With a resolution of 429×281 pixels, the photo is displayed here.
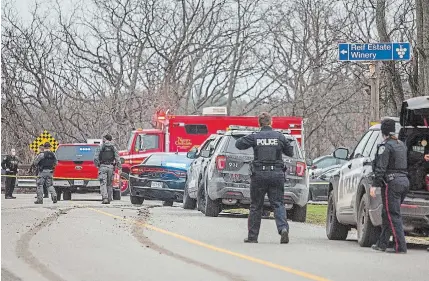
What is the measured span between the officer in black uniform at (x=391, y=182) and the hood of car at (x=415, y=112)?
1.60 feet

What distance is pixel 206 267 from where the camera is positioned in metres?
11.6

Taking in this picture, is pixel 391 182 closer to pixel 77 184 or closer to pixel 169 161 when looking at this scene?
pixel 169 161

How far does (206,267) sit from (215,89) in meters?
48.4

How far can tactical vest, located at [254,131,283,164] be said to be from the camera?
50.6 feet

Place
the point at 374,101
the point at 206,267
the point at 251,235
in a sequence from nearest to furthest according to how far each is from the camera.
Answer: the point at 206,267 < the point at 251,235 < the point at 374,101

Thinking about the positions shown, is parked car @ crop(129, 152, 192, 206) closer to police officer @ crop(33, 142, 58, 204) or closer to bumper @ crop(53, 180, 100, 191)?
police officer @ crop(33, 142, 58, 204)

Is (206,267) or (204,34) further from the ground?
(204,34)

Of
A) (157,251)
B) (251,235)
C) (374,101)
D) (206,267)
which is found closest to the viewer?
(206,267)

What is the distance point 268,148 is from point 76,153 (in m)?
20.7

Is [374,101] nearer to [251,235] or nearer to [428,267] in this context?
[251,235]

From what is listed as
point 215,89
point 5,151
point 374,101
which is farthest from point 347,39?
point 5,151

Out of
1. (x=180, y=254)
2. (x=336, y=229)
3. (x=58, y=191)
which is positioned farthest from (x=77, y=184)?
(x=180, y=254)

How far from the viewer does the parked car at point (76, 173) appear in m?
34.7

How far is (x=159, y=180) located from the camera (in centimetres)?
2814
